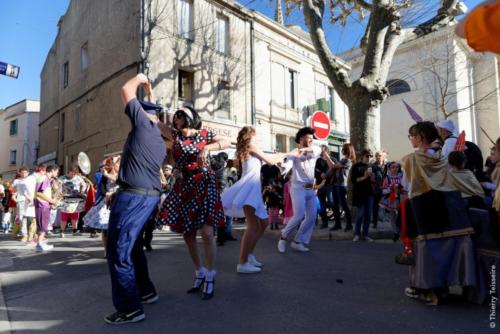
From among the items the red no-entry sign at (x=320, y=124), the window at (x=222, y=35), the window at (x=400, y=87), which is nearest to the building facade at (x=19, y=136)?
the window at (x=222, y=35)

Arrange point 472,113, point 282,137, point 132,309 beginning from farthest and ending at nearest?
point 472,113
point 282,137
point 132,309

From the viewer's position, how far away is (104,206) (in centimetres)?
604

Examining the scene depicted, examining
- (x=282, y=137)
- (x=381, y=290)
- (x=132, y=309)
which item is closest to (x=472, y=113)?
(x=282, y=137)

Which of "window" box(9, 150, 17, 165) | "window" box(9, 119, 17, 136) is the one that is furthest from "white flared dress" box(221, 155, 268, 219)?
"window" box(9, 119, 17, 136)

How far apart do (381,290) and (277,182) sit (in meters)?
6.42

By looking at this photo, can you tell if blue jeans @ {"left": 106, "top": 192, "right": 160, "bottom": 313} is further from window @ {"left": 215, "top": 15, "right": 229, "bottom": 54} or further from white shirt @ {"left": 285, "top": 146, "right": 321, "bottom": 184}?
window @ {"left": 215, "top": 15, "right": 229, "bottom": 54}

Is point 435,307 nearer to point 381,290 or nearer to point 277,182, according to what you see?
point 381,290

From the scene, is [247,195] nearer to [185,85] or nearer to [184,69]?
[184,69]

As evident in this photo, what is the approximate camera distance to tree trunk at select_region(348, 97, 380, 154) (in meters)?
9.25

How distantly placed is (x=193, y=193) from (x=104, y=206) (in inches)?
119

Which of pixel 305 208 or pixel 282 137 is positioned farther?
pixel 282 137

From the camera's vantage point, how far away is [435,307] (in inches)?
130

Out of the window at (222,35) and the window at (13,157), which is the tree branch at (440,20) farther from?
the window at (13,157)

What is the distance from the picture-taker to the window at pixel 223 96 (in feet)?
59.7
